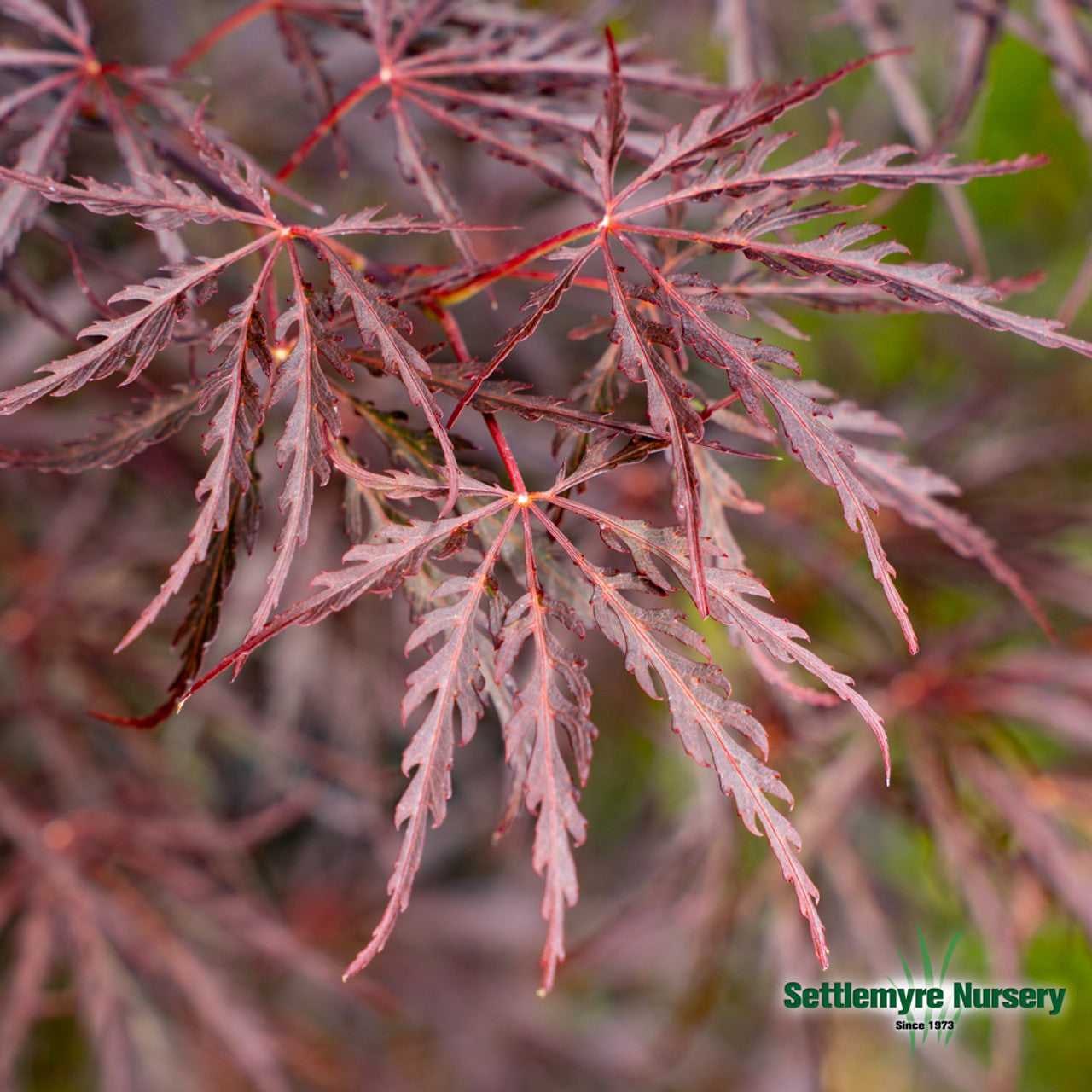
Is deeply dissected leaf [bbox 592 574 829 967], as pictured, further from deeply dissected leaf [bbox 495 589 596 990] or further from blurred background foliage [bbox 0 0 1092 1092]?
blurred background foliage [bbox 0 0 1092 1092]

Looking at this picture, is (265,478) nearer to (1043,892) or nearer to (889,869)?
(1043,892)

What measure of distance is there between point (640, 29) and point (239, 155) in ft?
3.18

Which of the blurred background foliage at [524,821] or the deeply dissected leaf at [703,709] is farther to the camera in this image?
the blurred background foliage at [524,821]

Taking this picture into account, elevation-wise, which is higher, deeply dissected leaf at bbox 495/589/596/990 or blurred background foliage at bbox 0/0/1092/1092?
deeply dissected leaf at bbox 495/589/596/990

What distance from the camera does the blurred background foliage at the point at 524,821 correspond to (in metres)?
0.86
